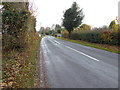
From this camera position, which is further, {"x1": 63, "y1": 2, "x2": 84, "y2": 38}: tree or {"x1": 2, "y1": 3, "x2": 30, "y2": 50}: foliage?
{"x1": 63, "y1": 2, "x2": 84, "y2": 38}: tree

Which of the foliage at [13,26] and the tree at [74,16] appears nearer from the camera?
the foliage at [13,26]

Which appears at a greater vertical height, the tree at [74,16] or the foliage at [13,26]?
the tree at [74,16]

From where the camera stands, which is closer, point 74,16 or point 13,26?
→ point 13,26

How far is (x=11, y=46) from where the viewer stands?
7516 millimetres

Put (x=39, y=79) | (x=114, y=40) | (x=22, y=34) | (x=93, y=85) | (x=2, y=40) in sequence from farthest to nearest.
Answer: (x=114, y=40) < (x=22, y=34) < (x=2, y=40) < (x=39, y=79) < (x=93, y=85)

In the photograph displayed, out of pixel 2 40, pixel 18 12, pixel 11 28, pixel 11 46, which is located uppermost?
pixel 18 12

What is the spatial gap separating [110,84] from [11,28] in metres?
7.09

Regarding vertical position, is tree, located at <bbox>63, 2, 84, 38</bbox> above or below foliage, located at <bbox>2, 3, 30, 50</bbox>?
above

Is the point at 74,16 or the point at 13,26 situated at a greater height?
the point at 74,16

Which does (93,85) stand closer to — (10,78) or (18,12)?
(10,78)

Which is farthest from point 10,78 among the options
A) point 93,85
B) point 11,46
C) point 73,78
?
point 11,46

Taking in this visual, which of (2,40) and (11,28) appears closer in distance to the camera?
(2,40)

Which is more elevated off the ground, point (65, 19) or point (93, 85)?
point (65, 19)

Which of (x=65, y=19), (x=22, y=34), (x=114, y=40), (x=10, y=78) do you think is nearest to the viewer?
(x=10, y=78)
